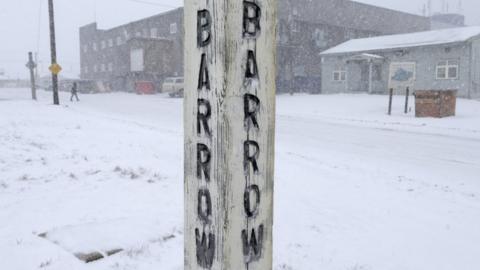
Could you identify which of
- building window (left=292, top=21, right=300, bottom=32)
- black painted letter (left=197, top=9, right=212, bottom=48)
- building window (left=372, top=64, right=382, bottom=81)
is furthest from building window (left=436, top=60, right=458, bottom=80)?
black painted letter (left=197, top=9, right=212, bottom=48)

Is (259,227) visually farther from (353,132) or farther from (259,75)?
(353,132)

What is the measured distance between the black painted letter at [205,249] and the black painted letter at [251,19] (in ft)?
2.40

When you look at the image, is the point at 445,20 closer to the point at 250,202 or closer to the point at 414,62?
the point at 414,62

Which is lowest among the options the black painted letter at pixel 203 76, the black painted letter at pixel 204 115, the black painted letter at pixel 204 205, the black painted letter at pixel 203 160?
the black painted letter at pixel 204 205

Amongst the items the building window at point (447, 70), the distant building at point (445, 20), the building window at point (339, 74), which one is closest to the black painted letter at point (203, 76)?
the building window at point (447, 70)

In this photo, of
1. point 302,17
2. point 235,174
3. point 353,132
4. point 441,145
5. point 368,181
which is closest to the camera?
point 235,174

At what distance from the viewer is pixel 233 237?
4.83ft

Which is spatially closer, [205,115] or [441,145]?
[205,115]

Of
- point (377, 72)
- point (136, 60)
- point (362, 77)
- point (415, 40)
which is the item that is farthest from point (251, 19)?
point (136, 60)

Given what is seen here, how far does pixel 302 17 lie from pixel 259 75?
1640 inches

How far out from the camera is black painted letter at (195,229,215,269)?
149 centimetres

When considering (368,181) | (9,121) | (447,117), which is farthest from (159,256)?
(447,117)

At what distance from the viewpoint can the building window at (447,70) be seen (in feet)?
84.7

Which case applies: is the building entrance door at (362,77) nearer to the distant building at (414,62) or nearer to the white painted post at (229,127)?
the distant building at (414,62)
